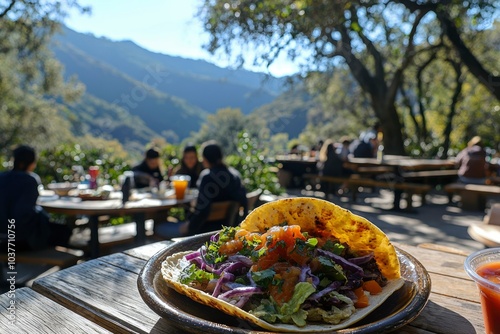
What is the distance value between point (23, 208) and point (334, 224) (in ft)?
9.46

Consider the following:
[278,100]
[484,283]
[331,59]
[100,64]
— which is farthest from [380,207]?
[100,64]

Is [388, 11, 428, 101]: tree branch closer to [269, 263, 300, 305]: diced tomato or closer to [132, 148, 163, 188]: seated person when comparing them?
[132, 148, 163, 188]: seated person

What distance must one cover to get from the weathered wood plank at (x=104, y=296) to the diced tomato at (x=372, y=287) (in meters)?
0.46

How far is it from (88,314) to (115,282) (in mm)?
186

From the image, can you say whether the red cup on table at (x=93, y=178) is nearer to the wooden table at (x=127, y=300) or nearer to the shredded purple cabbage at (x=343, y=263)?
the wooden table at (x=127, y=300)

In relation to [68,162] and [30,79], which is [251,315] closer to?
[68,162]

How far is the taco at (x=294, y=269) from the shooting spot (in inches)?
31.0

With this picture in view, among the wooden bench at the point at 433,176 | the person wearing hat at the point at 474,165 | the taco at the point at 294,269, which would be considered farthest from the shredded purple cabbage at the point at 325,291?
the wooden bench at the point at 433,176

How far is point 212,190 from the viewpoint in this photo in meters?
3.48

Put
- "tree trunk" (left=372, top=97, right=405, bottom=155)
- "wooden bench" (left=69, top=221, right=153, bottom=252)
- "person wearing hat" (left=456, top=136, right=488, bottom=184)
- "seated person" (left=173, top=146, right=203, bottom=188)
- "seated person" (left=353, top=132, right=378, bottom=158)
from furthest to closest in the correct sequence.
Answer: "tree trunk" (left=372, top=97, right=405, bottom=155) → "seated person" (left=353, top=132, right=378, bottom=158) → "person wearing hat" (left=456, top=136, right=488, bottom=184) → "seated person" (left=173, top=146, right=203, bottom=188) → "wooden bench" (left=69, top=221, right=153, bottom=252)

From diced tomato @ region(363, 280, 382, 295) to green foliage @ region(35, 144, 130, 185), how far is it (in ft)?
22.2

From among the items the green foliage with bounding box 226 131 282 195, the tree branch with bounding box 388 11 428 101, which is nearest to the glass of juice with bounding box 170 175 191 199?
the green foliage with bounding box 226 131 282 195

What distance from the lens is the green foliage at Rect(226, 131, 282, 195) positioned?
6160mm

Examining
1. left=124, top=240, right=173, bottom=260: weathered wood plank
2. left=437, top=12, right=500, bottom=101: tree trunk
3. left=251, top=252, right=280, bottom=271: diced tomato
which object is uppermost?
left=437, top=12, right=500, bottom=101: tree trunk
